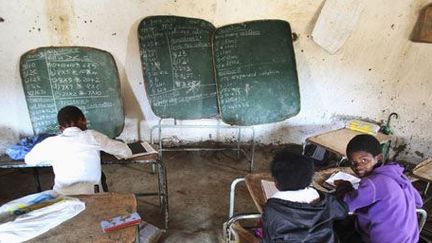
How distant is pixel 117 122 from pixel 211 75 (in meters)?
1.07

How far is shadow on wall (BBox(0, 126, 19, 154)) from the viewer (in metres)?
3.48

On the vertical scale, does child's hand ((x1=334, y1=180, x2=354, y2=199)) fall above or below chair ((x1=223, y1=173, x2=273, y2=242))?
above

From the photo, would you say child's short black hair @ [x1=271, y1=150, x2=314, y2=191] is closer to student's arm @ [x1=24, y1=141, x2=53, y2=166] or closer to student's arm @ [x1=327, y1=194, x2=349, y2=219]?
student's arm @ [x1=327, y1=194, x2=349, y2=219]

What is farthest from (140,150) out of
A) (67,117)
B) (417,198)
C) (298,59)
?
(298,59)

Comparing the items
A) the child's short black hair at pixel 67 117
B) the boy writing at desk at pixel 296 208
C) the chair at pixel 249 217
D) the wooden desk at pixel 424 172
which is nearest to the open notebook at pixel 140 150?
the child's short black hair at pixel 67 117

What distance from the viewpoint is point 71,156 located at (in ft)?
6.60

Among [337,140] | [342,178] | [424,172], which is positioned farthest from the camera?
[337,140]

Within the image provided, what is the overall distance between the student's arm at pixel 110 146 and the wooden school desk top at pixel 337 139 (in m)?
1.61

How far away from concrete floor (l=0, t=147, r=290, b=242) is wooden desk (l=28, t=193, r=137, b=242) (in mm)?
958

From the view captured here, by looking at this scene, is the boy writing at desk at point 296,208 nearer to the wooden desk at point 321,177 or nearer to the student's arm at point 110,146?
the wooden desk at point 321,177

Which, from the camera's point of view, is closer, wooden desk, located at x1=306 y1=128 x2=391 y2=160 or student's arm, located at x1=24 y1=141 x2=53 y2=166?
student's arm, located at x1=24 y1=141 x2=53 y2=166

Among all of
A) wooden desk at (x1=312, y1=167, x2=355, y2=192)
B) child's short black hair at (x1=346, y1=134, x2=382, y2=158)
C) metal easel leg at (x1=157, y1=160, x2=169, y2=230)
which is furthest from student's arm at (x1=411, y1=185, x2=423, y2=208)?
metal easel leg at (x1=157, y1=160, x2=169, y2=230)

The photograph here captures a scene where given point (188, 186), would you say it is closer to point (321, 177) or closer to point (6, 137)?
point (321, 177)

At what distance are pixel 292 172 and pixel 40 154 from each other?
155 cm
